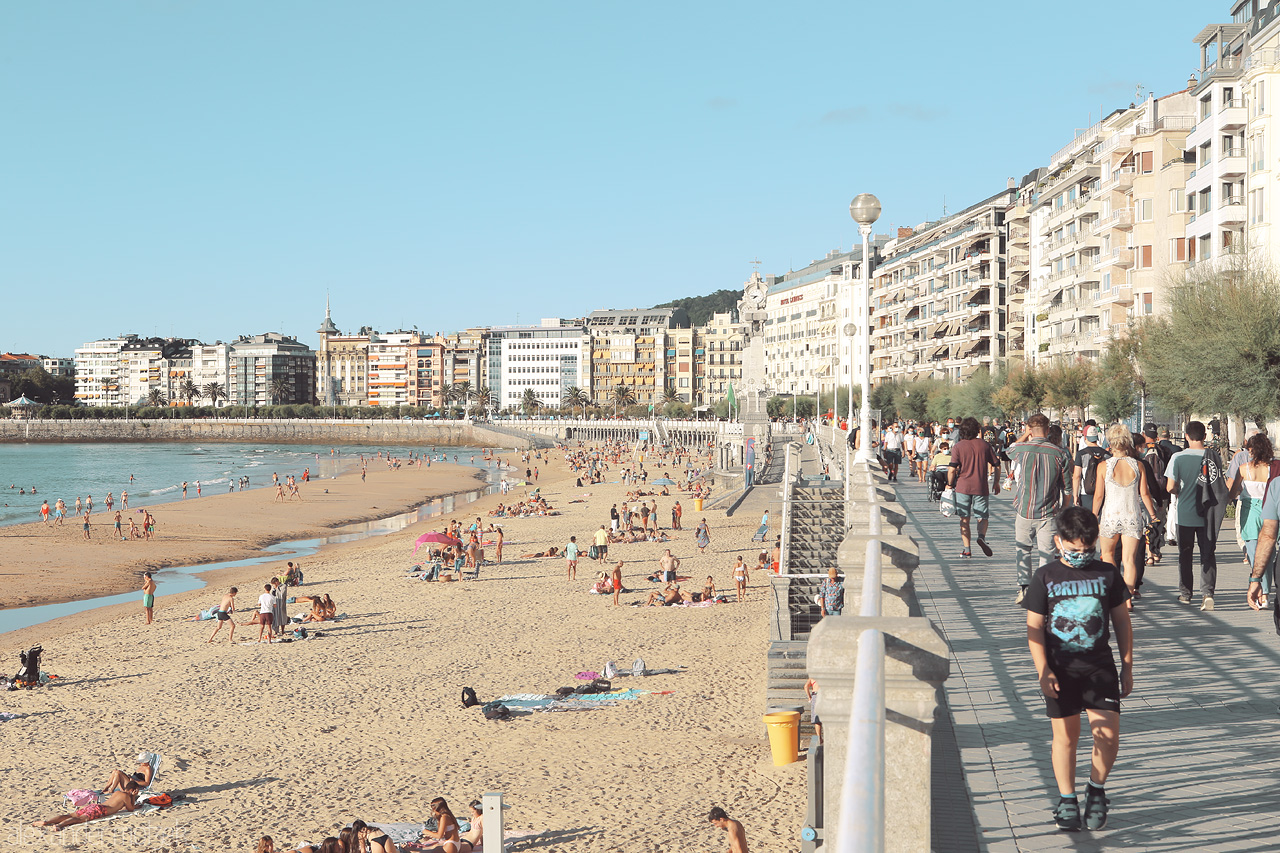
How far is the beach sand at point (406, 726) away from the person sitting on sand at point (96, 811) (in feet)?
0.64

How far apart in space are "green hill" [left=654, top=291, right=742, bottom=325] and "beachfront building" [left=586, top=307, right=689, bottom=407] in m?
23.6

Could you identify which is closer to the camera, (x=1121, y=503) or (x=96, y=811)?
(x=1121, y=503)

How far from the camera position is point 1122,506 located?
27.9 feet

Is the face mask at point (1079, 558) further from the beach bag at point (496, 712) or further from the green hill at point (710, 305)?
the green hill at point (710, 305)

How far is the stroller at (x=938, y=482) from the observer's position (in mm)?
18216

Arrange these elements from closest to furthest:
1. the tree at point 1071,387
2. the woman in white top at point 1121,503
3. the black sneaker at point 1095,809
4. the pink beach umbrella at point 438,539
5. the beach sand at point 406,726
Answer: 1. the black sneaker at point 1095,809
2. the woman in white top at point 1121,503
3. the beach sand at point 406,726
4. the pink beach umbrella at point 438,539
5. the tree at point 1071,387

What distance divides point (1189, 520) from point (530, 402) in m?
154

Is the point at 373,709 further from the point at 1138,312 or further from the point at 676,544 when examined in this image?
the point at 1138,312

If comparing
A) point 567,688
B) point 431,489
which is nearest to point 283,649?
point 567,688

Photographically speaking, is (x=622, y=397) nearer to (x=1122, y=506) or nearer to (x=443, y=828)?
(x=443, y=828)

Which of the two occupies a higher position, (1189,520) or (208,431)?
(1189,520)

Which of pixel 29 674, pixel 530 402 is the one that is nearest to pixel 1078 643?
pixel 29 674

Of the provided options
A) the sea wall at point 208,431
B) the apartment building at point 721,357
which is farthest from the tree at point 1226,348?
the sea wall at point 208,431

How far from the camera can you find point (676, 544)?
33594 millimetres
